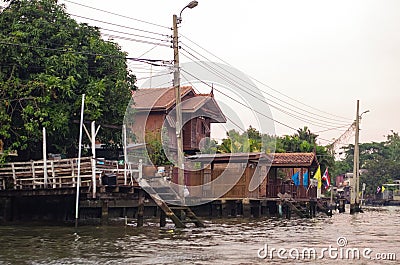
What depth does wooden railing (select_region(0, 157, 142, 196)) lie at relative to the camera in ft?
77.0

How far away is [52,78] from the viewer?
85.0 ft

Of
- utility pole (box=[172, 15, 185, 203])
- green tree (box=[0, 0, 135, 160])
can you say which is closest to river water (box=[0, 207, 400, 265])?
utility pole (box=[172, 15, 185, 203])

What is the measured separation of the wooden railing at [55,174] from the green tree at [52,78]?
3.62 feet

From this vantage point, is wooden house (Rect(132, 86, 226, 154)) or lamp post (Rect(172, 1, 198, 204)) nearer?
lamp post (Rect(172, 1, 198, 204))

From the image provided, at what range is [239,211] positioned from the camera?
3678 centimetres

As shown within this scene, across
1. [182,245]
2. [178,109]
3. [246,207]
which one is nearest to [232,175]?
[246,207]

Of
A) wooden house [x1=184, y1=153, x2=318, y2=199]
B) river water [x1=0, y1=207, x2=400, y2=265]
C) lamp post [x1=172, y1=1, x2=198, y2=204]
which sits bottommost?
river water [x1=0, y1=207, x2=400, y2=265]

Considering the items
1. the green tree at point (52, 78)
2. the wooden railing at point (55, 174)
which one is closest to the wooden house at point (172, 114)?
the green tree at point (52, 78)

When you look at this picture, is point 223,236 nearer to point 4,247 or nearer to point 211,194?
point 4,247

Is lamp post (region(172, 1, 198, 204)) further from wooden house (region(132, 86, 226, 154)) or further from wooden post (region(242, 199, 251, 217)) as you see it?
wooden house (region(132, 86, 226, 154))

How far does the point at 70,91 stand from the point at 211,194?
40.0 ft

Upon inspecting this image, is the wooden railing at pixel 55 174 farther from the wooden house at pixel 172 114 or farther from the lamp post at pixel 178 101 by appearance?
the wooden house at pixel 172 114

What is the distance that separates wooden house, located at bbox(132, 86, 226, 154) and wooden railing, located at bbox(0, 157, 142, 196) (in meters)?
14.3

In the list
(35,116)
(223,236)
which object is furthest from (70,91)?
(223,236)
